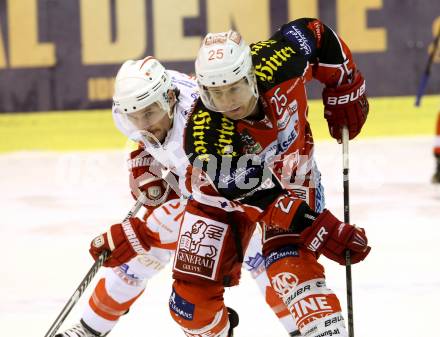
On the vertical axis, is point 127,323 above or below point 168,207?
below

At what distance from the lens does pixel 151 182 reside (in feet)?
11.7

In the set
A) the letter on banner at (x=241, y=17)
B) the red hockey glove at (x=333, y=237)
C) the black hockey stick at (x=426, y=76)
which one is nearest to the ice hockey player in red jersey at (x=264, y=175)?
the red hockey glove at (x=333, y=237)

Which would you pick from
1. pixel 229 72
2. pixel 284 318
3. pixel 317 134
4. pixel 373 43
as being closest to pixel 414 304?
pixel 284 318

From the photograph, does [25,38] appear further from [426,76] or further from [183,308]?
[183,308]

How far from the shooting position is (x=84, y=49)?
25.1ft

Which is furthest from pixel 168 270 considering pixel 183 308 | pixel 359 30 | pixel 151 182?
pixel 359 30

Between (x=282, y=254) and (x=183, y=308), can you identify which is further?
(x=183, y=308)

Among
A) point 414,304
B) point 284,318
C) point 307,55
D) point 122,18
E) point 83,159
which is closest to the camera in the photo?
point 307,55

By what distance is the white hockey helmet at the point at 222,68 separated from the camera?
281 centimetres

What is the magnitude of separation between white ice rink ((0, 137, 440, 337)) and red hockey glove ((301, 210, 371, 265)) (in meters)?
0.89

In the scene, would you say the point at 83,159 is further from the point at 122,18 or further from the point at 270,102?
the point at 270,102

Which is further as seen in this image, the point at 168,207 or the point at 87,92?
the point at 87,92

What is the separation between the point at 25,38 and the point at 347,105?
4769 millimetres

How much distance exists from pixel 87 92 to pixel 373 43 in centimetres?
222
